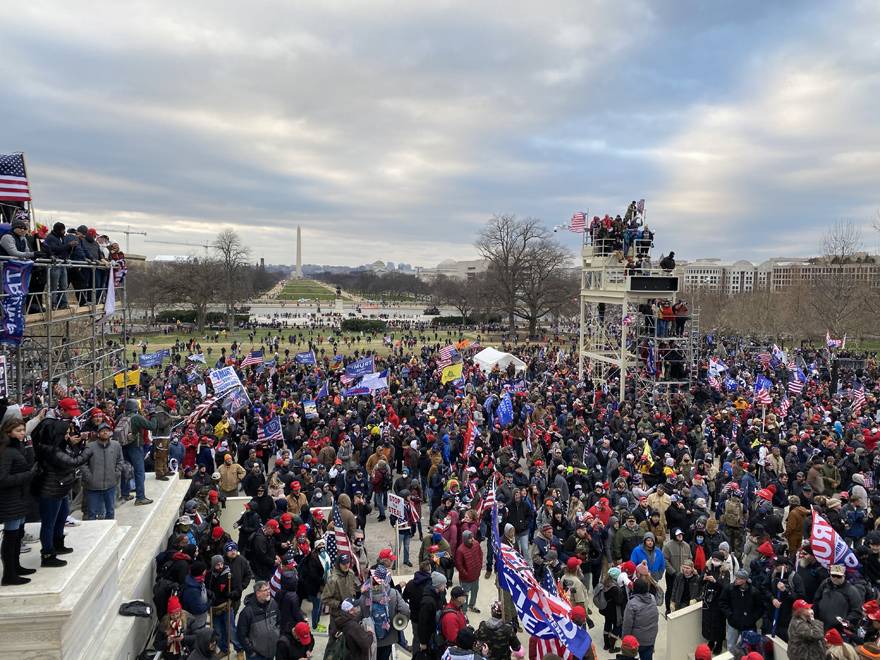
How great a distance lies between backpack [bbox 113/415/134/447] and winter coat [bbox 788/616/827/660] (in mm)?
9421

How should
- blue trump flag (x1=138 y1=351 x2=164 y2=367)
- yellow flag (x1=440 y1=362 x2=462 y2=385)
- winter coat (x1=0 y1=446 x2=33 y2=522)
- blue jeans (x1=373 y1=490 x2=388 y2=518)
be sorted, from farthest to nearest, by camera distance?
blue trump flag (x1=138 y1=351 x2=164 y2=367) < yellow flag (x1=440 y1=362 x2=462 y2=385) < blue jeans (x1=373 y1=490 x2=388 y2=518) < winter coat (x1=0 y1=446 x2=33 y2=522)

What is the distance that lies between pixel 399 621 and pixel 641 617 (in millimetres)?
2794

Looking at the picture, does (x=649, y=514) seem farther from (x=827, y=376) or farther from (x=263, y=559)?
(x=827, y=376)

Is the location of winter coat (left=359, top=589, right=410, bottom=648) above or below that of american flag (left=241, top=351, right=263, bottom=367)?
below

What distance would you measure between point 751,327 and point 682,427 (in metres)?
45.6

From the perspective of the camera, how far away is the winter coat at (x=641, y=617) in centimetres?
720

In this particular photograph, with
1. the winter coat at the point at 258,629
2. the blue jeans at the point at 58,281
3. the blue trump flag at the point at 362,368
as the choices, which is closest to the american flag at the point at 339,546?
the winter coat at the point at 258,629

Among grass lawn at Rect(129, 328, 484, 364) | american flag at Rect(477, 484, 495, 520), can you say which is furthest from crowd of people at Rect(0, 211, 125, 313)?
grass lawn at Rect(129, 328, 484, 364)

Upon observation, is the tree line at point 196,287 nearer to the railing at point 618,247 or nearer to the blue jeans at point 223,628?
the railing at point 618,247

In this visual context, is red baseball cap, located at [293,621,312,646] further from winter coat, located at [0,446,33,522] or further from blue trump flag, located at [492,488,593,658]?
winter coat, located at [0,446,33,522]

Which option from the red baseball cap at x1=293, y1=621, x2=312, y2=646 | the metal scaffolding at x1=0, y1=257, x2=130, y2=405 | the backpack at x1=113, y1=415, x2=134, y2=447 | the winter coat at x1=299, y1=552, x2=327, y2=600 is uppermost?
the metal scaffolding at x1=0, y1=257, x2=130, y2=405

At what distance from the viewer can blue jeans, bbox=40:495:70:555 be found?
6.31m

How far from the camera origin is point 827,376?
30.2 meters

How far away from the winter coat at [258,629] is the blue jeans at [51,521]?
211 cm
